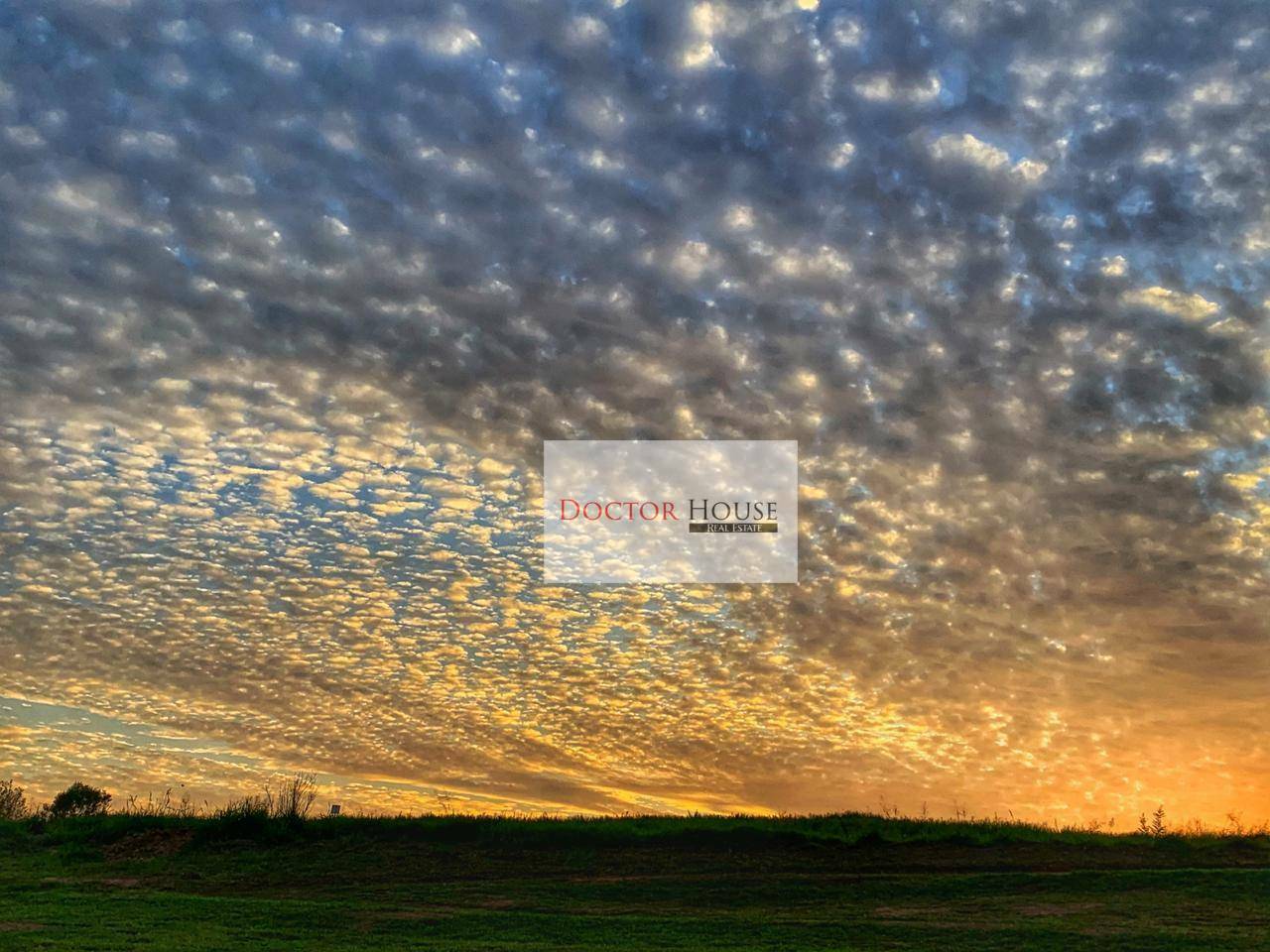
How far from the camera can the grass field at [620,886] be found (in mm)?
17516

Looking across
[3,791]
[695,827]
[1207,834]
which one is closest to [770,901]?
[695,827]

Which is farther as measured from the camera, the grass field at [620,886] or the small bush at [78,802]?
the small bush at [78,802]

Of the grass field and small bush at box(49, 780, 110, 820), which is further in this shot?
small bush at box(49, 780, 110, 820)

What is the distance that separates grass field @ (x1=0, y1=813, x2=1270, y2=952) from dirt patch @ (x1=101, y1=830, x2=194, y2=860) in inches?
3.0

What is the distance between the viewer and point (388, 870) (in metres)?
24.3

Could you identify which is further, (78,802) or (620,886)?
(78,802)

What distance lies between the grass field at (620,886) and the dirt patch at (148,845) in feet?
0.25

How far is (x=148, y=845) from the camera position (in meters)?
27.3

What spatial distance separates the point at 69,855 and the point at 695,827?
53.6 feet

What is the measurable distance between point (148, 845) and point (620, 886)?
13834mm

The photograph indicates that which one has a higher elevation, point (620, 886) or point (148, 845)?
point (620, 886)

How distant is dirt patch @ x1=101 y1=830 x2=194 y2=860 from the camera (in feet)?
87.4

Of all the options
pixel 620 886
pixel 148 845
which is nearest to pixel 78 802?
pixel 148 845

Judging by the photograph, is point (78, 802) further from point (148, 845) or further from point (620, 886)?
point (620, 886)
